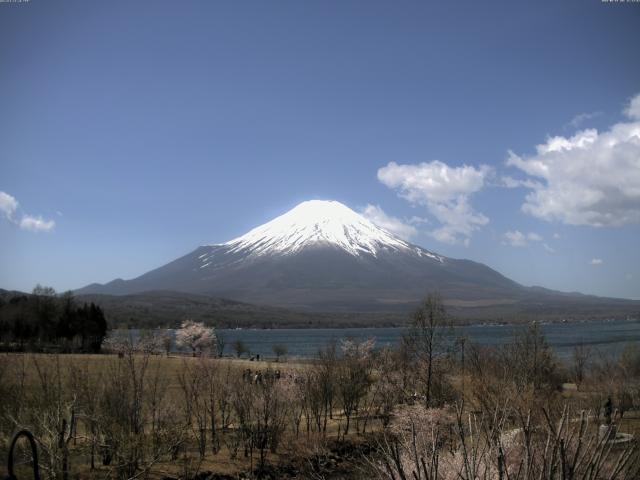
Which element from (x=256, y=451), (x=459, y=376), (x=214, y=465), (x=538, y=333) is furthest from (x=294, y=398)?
(x=538, y=333)

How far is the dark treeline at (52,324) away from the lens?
83625 mm

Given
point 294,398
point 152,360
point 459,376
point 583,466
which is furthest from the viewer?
point 152,360

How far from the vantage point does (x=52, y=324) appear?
3450 inches

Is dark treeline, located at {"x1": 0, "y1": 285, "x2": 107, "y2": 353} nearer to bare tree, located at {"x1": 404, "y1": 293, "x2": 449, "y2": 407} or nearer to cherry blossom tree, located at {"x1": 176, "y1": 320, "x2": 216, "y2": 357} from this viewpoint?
cherry blossom tree, located at {"x1": 176, "y1": 320, "x2": 216, "y2": 357}

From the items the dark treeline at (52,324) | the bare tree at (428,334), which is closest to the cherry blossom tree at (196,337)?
the dark treeline at (52,324)

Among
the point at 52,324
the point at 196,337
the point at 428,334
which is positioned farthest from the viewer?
the point at 196,337

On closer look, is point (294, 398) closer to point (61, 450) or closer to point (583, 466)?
point (61, 450)

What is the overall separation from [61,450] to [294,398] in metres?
12.0

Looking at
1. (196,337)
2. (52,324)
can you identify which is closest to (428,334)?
(52,324)

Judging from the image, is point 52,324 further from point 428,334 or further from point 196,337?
point 428,334

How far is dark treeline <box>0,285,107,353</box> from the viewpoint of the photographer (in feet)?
274

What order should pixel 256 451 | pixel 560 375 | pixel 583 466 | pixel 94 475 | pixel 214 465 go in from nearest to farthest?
pixel 583 466, pixel 94 475, pixel 214 465, pixel 256 451, pixel 560 375

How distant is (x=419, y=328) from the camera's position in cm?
3403

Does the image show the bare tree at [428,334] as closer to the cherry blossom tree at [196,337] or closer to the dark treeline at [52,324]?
the dark treeline at [52,324]
